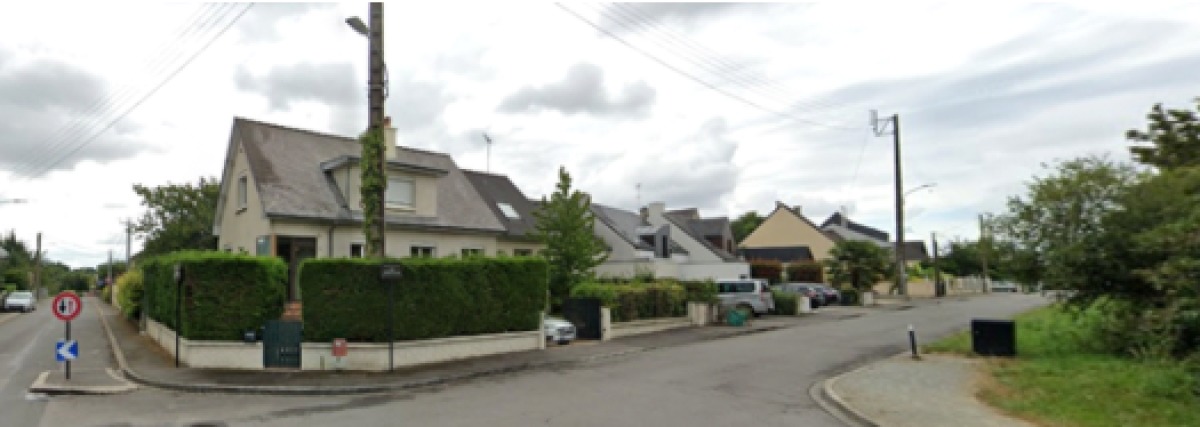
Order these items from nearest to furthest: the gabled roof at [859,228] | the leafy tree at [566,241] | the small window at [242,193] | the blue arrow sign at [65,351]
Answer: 1. the blue arrow sign at [65,351]
2. the small window at [242,193]
3. the leafy tree at [566,241]
4. the gabled roof at [859,228]

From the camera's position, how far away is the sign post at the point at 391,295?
15.5 meters

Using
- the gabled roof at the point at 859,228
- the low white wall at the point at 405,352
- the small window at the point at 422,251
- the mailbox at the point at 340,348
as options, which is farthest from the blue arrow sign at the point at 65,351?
the gabled roof at the point at 859,228

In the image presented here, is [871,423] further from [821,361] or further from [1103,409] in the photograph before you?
[821,361]

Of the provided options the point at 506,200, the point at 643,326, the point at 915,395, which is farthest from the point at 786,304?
the point at 915,395

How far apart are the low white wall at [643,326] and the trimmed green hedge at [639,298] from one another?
173mm

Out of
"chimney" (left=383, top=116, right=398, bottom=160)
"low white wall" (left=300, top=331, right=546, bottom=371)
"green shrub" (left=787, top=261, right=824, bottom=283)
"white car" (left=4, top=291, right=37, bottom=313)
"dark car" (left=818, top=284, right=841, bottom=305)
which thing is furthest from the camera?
"green shrub" (left=787, top=261, right=824, bottom=283)

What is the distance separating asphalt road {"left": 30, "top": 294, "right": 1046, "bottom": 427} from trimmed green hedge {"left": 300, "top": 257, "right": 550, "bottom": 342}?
273 cm

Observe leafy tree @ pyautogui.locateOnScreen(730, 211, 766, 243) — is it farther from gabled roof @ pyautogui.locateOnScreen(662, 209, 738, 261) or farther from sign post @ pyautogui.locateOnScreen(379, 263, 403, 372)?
sign post @ pyautogui.locateOnScreen(379, 263, 403, 372)

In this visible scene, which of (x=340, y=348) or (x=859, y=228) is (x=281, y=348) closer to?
(x=340, y=348)

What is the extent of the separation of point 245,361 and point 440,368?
402 centimetres

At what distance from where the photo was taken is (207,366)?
1552 centimetres

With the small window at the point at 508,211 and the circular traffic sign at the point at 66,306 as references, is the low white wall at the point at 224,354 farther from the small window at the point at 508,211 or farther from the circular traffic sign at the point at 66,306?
the small window at the point at 508,211

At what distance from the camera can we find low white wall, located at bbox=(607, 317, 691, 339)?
72.8 feet

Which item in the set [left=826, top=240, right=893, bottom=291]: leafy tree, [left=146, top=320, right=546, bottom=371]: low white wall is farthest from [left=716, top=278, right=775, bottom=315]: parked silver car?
[left=146, top=320, right=546, bottom=371]: low white wall
